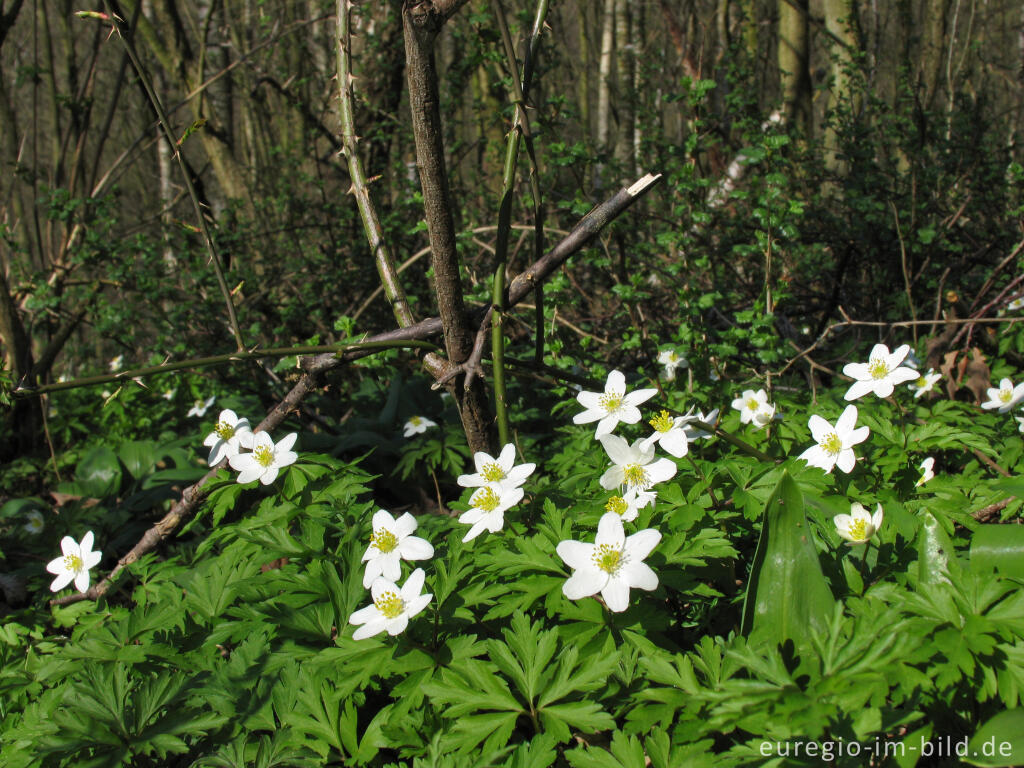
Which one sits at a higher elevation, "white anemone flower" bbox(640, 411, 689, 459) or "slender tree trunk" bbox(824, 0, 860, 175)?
"slender tree trunk" bbox(824, 0, 860, 175)

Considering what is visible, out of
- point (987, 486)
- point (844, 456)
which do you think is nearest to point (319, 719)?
point (844, 456)

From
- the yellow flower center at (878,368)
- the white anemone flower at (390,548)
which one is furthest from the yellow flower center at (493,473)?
the yellow flower center at (878,368)

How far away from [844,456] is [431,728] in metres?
1.09

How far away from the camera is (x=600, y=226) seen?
68.9 inches

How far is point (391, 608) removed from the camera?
130cm

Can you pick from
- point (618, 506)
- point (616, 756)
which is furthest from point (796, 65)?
point (616, 756)

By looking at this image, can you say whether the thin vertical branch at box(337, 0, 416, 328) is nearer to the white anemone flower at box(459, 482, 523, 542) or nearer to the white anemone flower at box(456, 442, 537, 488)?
the white anemone flower at box(456, 442, 537, 488)

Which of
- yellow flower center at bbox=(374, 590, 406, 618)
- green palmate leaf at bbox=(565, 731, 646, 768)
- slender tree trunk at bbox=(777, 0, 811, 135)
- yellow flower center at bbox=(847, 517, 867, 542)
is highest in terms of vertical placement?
slender tree trunk at bbox=(777, 0, 811, 135)

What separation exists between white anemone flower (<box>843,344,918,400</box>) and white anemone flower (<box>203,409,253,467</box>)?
1612mm

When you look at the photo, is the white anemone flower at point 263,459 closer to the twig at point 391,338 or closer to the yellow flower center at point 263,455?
the yellow flower center at point 263,455

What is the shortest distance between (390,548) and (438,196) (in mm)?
926

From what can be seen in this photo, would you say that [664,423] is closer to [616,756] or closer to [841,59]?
[616,756]

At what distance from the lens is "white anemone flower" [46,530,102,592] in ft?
6.72

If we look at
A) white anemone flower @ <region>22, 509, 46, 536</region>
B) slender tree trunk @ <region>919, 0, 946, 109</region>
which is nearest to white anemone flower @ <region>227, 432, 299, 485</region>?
white anemone flower @ <region>22, 509, 46, 536</region>
